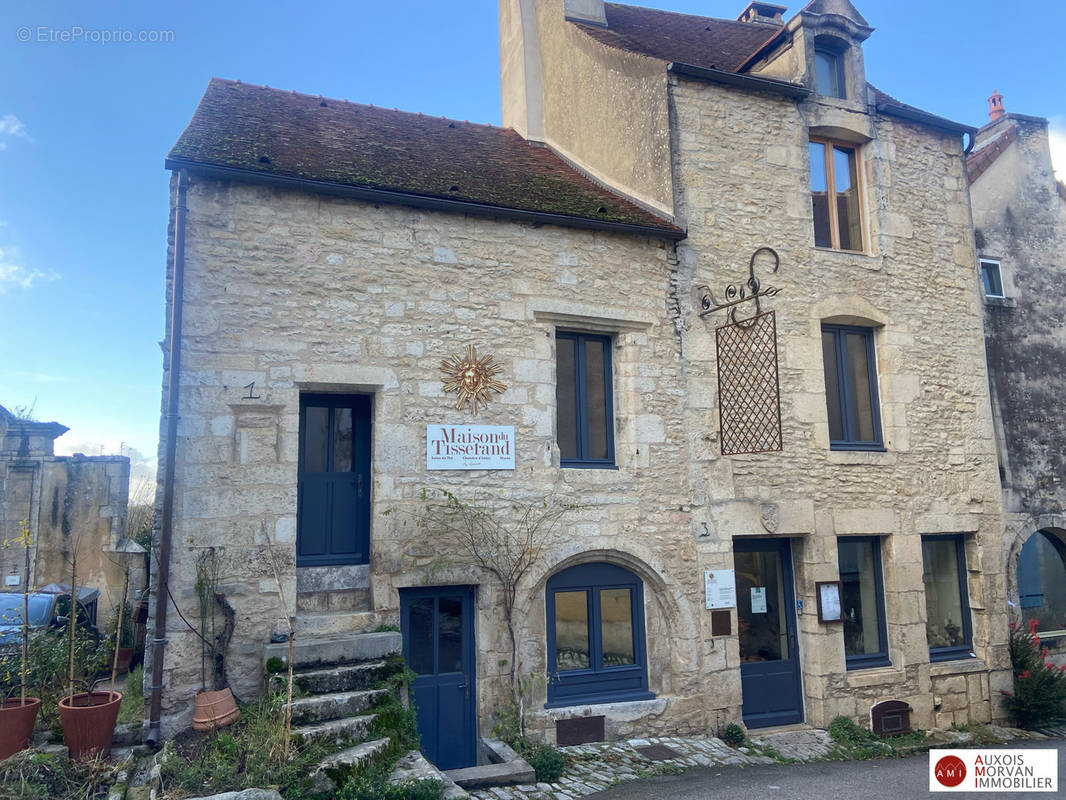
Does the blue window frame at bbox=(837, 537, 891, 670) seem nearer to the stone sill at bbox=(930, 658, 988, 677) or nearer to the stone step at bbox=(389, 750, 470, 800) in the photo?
the stone sill at bbox=(930, 658, 988, 677)

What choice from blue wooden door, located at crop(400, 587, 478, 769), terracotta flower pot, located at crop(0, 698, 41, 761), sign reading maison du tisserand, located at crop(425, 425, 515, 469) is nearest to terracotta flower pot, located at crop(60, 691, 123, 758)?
terracotta flower pot, located at crop(0, 698, 41, 761)

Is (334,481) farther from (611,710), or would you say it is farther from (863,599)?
(863,599)

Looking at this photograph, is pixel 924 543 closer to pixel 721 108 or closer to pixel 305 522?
pixel 721 108

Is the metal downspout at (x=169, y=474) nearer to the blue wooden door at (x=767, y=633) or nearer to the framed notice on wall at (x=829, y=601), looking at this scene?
the blue wooden door at (x=767, y=633)

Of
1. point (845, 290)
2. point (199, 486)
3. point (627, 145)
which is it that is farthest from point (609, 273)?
point (199, 486)

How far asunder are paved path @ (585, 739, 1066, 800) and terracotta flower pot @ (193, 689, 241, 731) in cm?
272

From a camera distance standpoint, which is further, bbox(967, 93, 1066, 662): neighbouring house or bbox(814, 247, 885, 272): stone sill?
bbox(967, 93, 1066, 662): neighbouring house

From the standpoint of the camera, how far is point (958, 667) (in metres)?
8.67

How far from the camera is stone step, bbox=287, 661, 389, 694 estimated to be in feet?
18.2

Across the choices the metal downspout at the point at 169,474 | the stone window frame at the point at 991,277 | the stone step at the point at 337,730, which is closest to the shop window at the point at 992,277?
the stone window frame at the point at 991,277

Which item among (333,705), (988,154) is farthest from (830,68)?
(333,705)

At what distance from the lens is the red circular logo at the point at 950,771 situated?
21.8ft

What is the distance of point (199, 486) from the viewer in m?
6.21

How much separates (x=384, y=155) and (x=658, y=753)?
633cm
